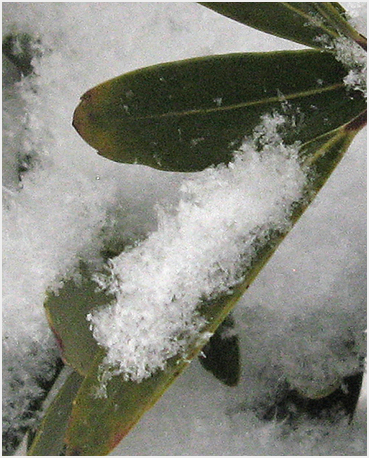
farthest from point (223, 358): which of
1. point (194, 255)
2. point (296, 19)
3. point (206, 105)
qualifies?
point (296, 19)

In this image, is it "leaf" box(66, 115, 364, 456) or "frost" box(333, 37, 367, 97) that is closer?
"leaf" box(66, 115, 364, 456)

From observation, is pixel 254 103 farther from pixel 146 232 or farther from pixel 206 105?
pixel 146 232

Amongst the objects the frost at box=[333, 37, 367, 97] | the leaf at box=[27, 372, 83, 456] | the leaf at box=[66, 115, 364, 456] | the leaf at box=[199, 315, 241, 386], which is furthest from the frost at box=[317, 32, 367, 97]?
the leaf at box=[27, 372, 83, 456]

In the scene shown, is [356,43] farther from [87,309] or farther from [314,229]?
[87,309]

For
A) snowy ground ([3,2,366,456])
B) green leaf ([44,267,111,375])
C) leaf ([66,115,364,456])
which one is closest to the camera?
leaf ([66,115,364,456])

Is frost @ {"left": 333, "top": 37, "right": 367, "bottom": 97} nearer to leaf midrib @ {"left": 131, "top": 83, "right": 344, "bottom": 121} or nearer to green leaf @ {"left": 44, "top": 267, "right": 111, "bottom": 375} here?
leaf midrib @ {"left": 131, "top": 83, "right": 344, "bottom": 121}
